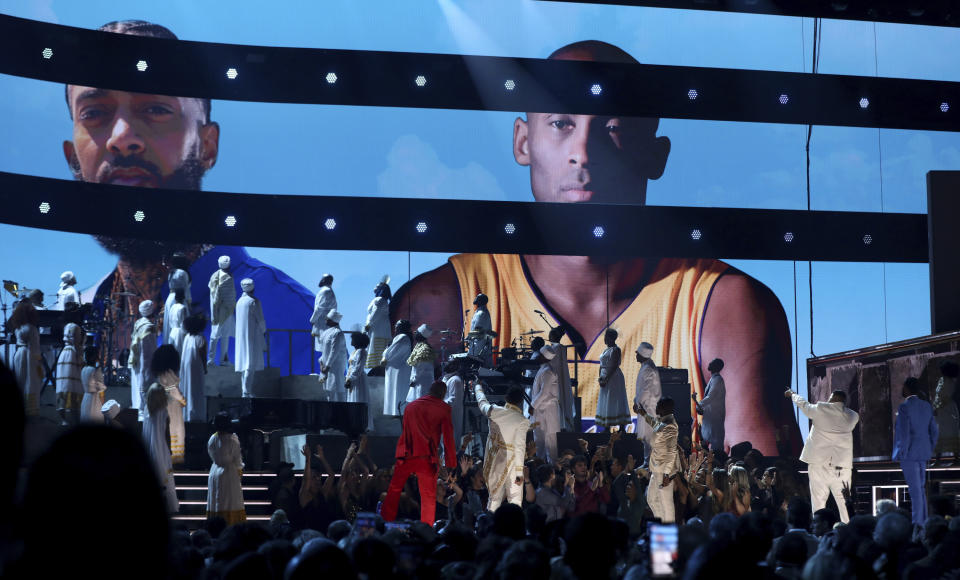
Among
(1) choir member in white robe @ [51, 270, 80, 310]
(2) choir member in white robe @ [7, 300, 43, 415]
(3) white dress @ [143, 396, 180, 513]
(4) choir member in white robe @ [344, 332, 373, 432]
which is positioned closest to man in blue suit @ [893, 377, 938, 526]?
(3) white dress @ [143, 396, 180, 513]

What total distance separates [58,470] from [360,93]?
11776mm

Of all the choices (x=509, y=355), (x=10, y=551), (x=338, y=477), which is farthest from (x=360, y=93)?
(x=10, y=551)

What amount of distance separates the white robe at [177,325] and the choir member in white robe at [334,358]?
1.79 m

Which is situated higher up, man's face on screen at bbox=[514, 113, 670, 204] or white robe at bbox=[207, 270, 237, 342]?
man's face on screen at bbox=[514, 113, 670, 204]

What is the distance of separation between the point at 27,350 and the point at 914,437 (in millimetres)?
7916

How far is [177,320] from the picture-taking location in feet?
40.4

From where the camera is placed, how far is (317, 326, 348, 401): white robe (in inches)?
534

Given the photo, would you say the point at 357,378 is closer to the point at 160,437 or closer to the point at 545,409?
the point at 545,409

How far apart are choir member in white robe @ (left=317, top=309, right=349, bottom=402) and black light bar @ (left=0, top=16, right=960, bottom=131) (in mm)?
2681

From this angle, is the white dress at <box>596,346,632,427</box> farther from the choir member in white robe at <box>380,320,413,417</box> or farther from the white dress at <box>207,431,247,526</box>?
the white dress at <box>207,431,247,526</box>

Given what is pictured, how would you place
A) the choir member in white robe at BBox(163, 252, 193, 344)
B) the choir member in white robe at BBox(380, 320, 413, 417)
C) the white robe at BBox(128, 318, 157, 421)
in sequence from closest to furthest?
the white robe at BBox(128, 318, 157, 421) < the choir member in white robe at BBox(380, 320, 413, 417) < the choir member in white robe at BBox(163, 252, 193, 344)

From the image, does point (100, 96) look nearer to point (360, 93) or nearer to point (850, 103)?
point (360, 93)

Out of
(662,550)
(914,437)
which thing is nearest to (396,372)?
(914,437)

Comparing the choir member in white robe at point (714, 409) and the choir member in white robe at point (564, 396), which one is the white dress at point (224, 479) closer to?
the choir member in white robe at point (564, 396)
